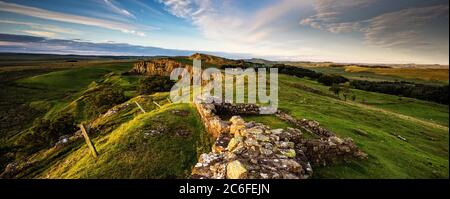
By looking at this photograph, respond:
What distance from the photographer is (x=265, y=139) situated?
12344 mm

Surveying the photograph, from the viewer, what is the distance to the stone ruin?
31.2 ft

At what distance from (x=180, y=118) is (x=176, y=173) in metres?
7.87

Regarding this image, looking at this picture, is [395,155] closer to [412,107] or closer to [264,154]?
[264,154]

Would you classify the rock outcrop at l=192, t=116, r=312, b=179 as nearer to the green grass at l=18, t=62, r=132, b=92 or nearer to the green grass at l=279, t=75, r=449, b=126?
the green grass at l=279, t=75, r=449, b=126

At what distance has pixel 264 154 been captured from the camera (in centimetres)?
1080

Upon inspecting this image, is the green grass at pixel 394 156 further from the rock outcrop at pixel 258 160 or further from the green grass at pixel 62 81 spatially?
the green grass at pixel 62 81

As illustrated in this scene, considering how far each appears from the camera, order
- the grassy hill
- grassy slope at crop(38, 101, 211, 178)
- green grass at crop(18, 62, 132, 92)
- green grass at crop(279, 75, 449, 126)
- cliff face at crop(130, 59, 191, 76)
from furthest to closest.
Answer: cliff face at crop(130, 59, 191, 76) < green grass at crop(18, 62, 132, 92) < green grass at crop(279, 75, 449, 126) < grassy slope at crop(38, 101, 211, 178) < the grassy hill

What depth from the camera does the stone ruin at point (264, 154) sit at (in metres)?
9.51

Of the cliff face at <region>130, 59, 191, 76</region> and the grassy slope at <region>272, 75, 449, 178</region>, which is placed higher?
the cliff face at <region>130, 59, 191, 76</region>

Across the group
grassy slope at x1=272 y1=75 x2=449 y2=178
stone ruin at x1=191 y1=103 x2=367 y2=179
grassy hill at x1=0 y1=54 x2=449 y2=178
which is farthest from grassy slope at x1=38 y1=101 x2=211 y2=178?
grassy slope at x1=272 y1=75 x2=449 y2=178

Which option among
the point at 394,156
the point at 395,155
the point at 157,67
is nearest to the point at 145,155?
the point at 394,156
